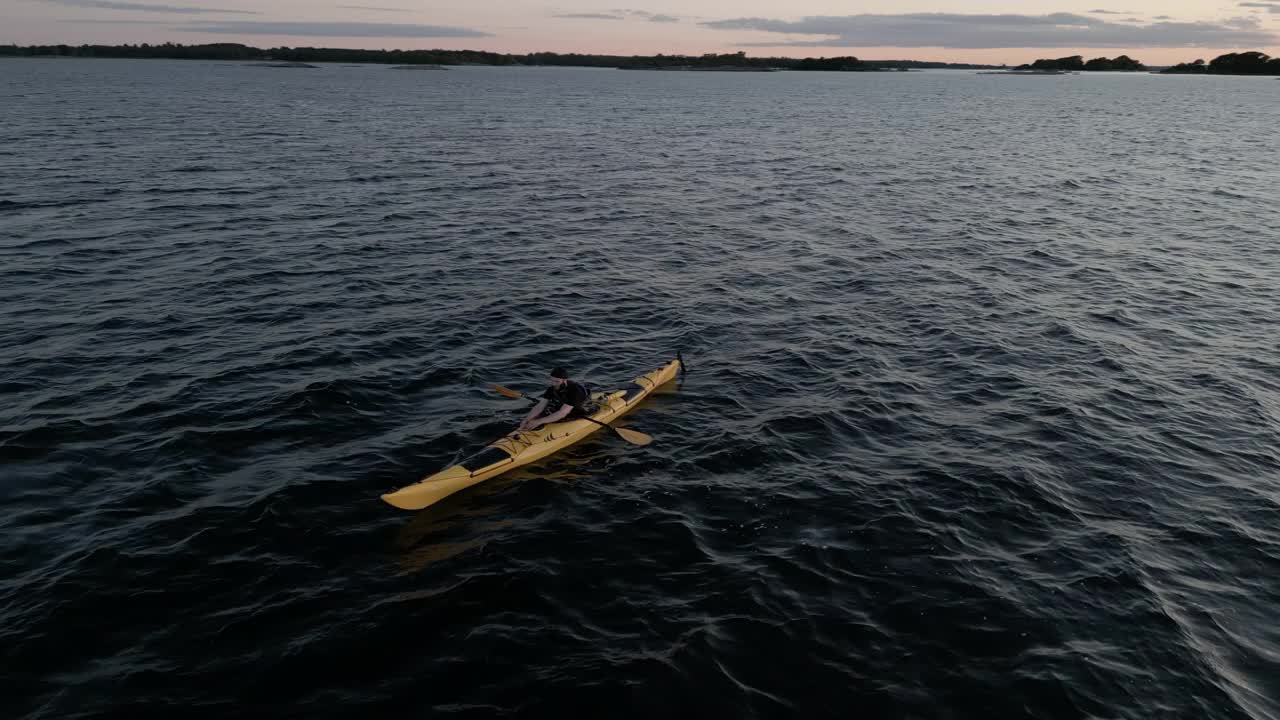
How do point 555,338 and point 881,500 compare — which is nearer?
point 881,500

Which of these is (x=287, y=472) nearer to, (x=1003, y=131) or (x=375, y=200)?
(x=375, y=200)

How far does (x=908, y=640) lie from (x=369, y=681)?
7776 millimetres

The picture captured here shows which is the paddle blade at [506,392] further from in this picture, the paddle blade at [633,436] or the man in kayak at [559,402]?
the paddle blade at [633,436]

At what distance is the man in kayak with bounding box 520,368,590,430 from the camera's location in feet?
54.1

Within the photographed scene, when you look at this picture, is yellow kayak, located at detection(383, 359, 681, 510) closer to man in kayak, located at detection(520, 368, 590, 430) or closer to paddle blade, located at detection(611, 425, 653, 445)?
man in kayak, located at detection(520, 368, 590, 430)

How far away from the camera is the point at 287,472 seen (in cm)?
1481

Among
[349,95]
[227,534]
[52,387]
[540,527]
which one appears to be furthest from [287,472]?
[349,95]

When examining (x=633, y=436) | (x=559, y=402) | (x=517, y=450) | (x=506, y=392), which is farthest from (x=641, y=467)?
(x=506, y=392)

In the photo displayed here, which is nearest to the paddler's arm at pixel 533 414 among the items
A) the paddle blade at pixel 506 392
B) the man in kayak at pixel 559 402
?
the man in kayak at pixel 559 402

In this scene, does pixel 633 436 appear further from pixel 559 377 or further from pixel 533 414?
pixel 533 414

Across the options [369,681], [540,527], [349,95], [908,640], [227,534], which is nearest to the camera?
[369,681]

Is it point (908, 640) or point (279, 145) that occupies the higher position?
point (279, 145)

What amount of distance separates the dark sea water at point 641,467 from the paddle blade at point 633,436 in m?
0.46

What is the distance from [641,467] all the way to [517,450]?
8.86 ft
